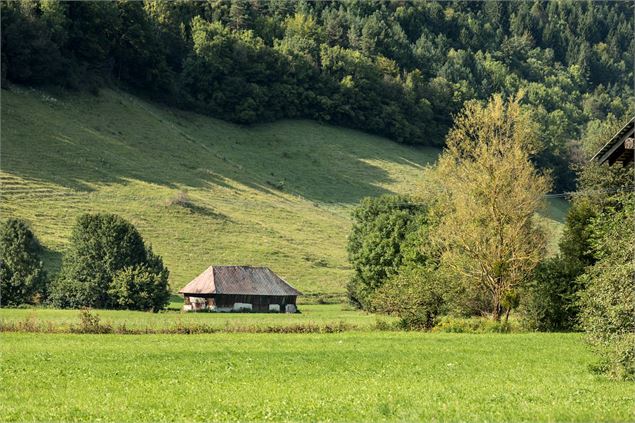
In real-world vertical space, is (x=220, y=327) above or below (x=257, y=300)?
above

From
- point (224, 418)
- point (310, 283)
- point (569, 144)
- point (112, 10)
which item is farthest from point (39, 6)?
point (224, 418)

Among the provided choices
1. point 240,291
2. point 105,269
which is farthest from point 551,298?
point 240,291

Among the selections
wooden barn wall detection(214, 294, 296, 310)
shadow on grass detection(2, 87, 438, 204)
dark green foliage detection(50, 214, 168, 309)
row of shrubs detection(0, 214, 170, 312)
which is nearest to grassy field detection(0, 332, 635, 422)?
dark green foliage detection(50, 214, 168, 309)

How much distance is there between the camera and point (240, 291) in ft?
279

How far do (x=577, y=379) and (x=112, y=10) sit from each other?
429ft

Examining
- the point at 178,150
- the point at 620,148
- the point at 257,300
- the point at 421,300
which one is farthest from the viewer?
the point at 178,150

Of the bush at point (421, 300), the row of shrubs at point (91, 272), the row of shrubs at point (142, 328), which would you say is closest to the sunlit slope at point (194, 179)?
the row of shrubs at point (91, 272)

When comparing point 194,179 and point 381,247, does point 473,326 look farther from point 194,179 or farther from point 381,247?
point 194,179

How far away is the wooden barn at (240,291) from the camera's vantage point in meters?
82.5

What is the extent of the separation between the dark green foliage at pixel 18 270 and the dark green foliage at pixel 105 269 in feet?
4.96

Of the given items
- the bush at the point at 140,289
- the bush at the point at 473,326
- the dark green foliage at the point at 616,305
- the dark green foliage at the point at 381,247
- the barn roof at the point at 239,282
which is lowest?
the barn roof at the point at 239,282

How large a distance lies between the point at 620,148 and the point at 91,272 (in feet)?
181

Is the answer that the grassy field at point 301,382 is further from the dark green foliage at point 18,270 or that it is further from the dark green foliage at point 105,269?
the dark green foliage at point 18,270

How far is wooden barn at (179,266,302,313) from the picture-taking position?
271 feet
